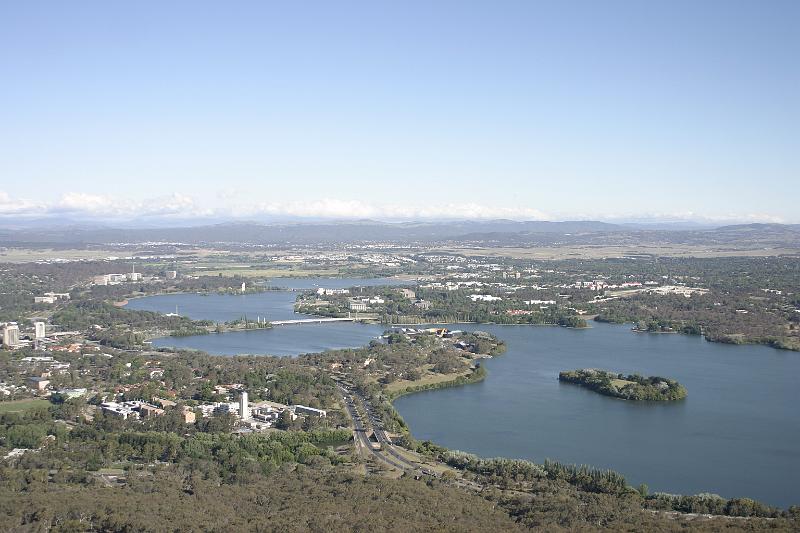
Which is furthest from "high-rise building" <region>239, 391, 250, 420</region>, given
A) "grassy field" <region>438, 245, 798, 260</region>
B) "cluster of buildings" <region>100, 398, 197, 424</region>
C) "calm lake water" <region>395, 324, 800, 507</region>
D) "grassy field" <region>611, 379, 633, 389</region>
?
"grassy field" <region>438, 245, 798, 260</region>

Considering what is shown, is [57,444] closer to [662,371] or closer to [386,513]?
[386,513]

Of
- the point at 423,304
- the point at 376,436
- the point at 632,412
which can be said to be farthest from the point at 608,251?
the point at 376,436

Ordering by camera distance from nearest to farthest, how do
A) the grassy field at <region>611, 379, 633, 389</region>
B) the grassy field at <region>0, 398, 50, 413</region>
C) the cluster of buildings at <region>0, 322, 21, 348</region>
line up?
the grassy field at <region>0, 398, 50, 413</region> → the grassy field at <region>611, 379, 633, 389</region> → the cluster of buildings at <region>0, 322, 21, 348</region>

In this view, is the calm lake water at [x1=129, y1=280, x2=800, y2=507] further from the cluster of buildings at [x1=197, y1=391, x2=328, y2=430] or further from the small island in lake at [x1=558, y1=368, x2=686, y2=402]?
the cluster of buildings at [x1=197, y1=391, x2=328, y2=430]

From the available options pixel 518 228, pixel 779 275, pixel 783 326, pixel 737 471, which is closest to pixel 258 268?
pixel 779 275

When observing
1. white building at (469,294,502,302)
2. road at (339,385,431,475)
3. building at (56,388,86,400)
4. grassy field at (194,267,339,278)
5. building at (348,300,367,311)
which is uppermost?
white building at (469,294,502,302)
